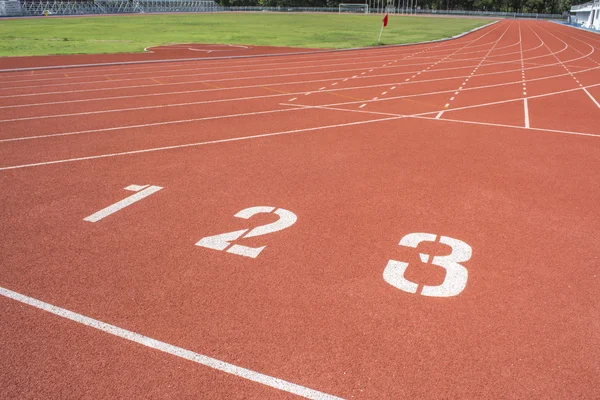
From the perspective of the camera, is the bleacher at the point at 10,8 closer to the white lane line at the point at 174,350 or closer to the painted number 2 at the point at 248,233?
the painted number 2 at the point at 248,233

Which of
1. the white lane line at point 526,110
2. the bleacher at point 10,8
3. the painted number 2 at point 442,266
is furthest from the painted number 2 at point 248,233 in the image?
the bleacher at point 10,8

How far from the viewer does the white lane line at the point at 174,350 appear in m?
3.32

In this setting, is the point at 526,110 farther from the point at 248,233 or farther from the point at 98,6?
the point at 98,6

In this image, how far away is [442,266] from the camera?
4.85 metres

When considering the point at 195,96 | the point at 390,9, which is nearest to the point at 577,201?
the point at 195,96

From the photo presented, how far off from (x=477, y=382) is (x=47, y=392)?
307cm

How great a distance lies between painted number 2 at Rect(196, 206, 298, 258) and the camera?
5.14m

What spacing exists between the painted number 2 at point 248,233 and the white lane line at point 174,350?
1513 mm

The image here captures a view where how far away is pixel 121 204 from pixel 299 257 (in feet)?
9.05

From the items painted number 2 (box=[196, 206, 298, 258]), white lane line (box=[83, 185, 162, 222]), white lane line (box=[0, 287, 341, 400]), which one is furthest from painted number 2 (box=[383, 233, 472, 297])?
white lane line (box=[83, 185, 162, 222])

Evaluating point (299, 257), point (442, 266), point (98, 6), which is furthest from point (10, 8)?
point (442, 266)

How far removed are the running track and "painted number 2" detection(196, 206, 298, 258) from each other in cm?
3

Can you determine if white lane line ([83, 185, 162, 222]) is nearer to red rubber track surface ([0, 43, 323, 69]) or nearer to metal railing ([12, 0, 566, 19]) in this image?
red rubber track surface ([0, 43, 323, 69])

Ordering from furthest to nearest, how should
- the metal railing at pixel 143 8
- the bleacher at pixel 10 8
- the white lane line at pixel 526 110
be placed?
the metal railing at pixel 143 8
the bleacher at pixel 10 8
the white lane line at pixel 526 110
